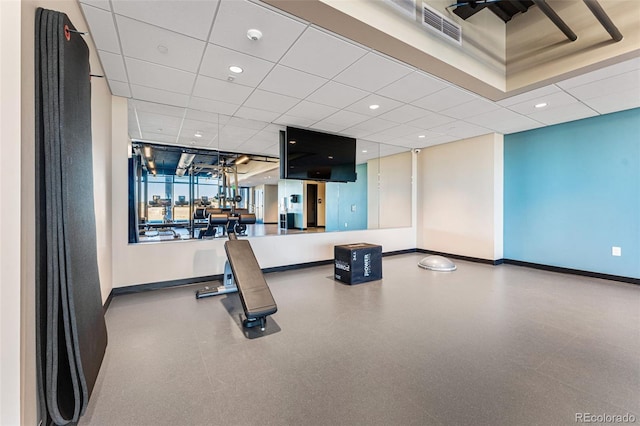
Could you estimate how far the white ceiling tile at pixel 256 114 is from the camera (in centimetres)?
432

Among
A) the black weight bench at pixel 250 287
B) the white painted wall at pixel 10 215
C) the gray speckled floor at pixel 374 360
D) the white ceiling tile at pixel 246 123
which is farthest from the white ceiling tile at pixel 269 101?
the gray speckled floor at pixel 374 360

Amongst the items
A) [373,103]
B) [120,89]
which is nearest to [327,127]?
[373,103]

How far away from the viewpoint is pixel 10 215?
1.14 metres

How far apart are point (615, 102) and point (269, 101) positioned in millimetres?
5422

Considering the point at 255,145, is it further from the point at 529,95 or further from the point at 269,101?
the point at 529,95

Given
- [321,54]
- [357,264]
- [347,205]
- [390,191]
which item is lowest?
[357,264]

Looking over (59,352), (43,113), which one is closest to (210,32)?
(43,113)

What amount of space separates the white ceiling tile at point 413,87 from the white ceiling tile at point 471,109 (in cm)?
88

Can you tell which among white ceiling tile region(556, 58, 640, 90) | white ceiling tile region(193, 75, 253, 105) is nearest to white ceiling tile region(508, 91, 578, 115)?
white ceiling tile region(556, 58, 640, 90)

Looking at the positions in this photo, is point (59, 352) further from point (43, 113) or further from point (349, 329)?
point (349, 329)

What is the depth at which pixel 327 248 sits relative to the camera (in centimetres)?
593

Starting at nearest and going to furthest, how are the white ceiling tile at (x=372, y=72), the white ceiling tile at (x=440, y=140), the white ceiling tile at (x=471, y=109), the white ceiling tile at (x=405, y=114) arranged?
the white ceiling tile at (x=372, y=72), the white ceiling tile at (x=471, y=109), the white ceiling tile at (x=405, y=114), the white ceiling tile at (x=440, y=140)

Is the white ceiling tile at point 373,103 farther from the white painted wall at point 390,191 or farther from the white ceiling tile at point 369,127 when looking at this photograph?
the white painted wall at point 390,191

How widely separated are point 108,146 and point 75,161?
2.50m
